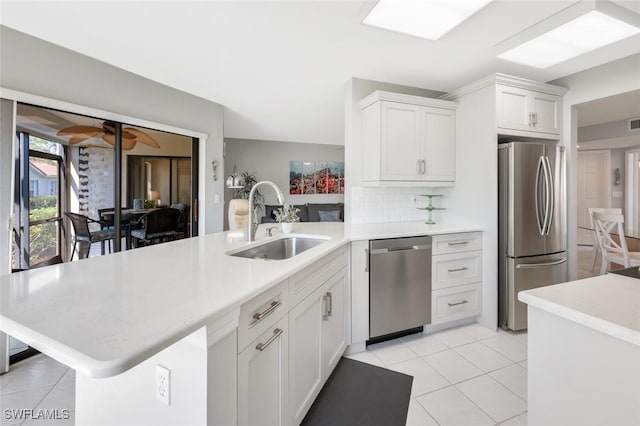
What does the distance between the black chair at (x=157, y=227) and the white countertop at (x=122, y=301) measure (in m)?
2.25

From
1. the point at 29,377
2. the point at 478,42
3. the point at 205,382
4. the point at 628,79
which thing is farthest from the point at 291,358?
the point at 628,79

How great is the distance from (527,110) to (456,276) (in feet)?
5.69

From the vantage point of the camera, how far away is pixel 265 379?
3.69ft

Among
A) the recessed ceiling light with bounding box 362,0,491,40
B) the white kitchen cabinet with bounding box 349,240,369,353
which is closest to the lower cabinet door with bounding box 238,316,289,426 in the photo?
the white kitchen cabinet with bounding box 349,240,369,353

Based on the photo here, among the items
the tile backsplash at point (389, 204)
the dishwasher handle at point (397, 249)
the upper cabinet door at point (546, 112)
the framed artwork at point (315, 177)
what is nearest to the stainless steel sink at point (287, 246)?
the dishwasher handle at point (397, 249)

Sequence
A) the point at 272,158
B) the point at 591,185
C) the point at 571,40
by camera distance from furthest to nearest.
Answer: the point at 272,158 < the point at 591,185 < the point at 571,40

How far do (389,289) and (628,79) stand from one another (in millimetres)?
2869

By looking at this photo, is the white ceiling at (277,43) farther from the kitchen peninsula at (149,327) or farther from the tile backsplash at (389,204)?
the kitchen peninsula at (149,327)

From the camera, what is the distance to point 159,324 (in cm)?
69

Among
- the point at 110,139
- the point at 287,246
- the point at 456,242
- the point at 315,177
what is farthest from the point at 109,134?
the point at 315,177

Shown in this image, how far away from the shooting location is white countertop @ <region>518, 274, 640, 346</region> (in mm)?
769

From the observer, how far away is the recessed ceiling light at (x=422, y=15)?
66.1 inches

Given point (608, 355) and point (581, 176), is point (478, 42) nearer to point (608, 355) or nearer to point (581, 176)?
point (608, 355)

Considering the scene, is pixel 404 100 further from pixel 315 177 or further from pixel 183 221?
pixel 315 177
